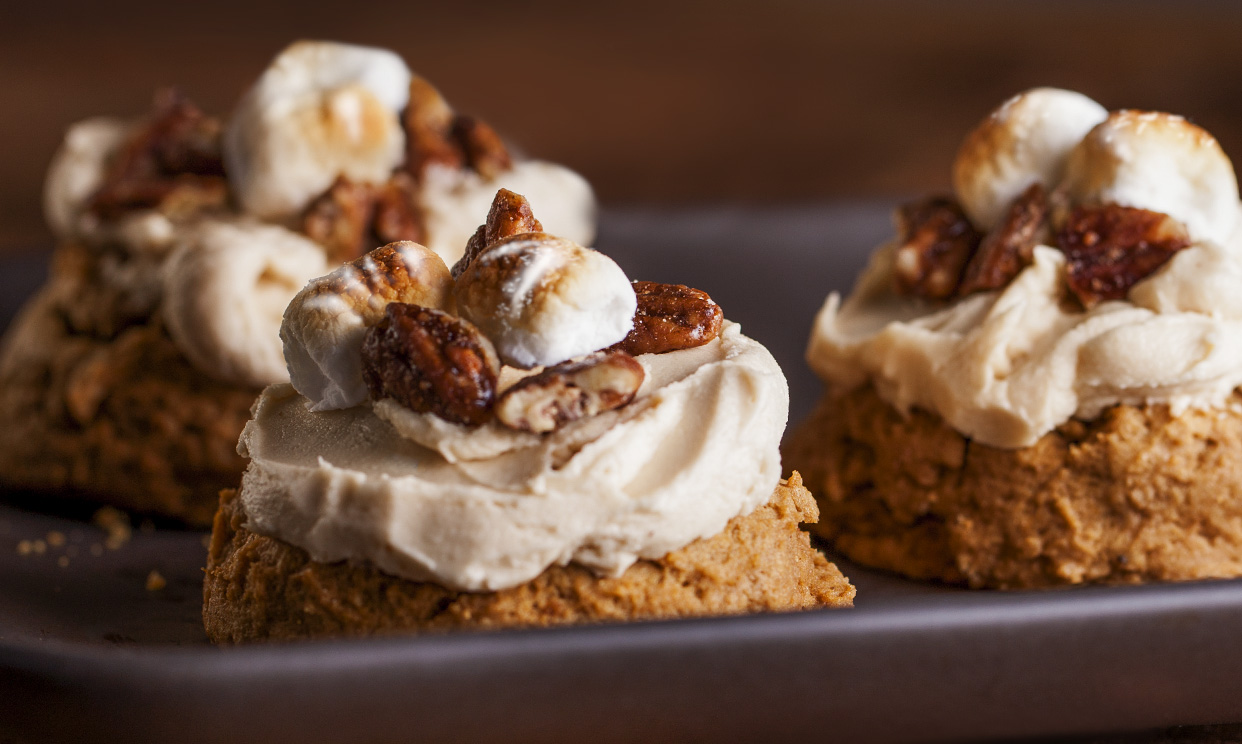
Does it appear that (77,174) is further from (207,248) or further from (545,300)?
(545,300)

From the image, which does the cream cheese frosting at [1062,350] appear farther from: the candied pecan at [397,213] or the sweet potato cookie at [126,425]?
the sweet potato cookie at [126,425]

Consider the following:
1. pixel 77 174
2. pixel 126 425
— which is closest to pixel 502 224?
pixel 126 425

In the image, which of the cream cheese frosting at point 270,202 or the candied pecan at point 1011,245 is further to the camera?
the cream cheese frosting at point 270,202

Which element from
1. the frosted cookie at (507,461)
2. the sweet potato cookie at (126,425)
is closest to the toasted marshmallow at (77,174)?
the sweet potato cookie at (126,425)

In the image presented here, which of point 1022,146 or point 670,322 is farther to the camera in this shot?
point 1022,146

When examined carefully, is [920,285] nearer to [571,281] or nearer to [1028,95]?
[1028,95]

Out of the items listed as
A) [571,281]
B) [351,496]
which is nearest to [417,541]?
[351,496]
